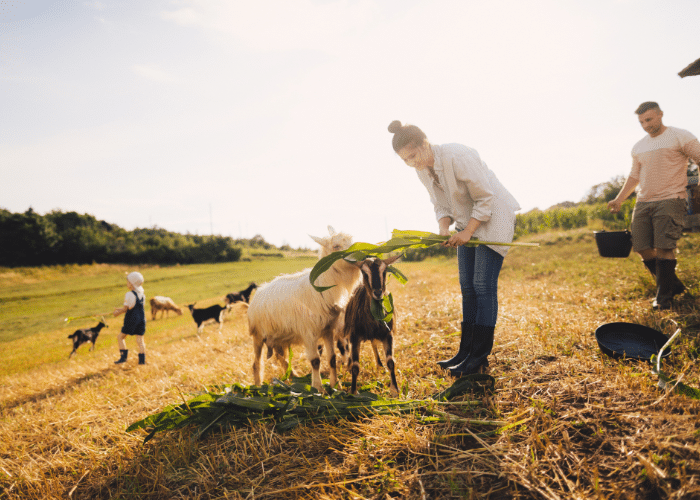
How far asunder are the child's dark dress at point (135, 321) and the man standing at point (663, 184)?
35.1ft

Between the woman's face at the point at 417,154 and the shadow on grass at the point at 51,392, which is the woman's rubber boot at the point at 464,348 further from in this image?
the shadow on grass at the point at 51,392

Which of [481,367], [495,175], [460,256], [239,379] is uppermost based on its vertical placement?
[495,175]

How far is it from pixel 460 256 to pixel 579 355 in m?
1.53

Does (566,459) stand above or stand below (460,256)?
below

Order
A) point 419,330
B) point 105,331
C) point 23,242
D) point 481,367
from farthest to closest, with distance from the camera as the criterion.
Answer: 1. point 23,242
2. point 105,331
3. point 419,330
4. point 481,367

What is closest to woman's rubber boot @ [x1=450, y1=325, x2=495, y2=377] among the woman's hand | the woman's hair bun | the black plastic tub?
the woman's hand

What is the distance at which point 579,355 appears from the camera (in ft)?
10.5

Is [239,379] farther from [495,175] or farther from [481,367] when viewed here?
[495,175]

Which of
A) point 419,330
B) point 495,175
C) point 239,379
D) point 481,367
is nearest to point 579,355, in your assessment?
point 481,367

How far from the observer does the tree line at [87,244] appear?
42.8 m

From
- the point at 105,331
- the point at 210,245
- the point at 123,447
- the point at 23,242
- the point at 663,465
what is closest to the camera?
the point at 663,465

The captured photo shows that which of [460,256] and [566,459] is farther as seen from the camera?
[460,256]

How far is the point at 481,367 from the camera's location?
131 inches

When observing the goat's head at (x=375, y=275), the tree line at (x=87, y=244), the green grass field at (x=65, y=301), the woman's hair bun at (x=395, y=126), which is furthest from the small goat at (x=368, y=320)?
the tree line at (x=87, y=244)
